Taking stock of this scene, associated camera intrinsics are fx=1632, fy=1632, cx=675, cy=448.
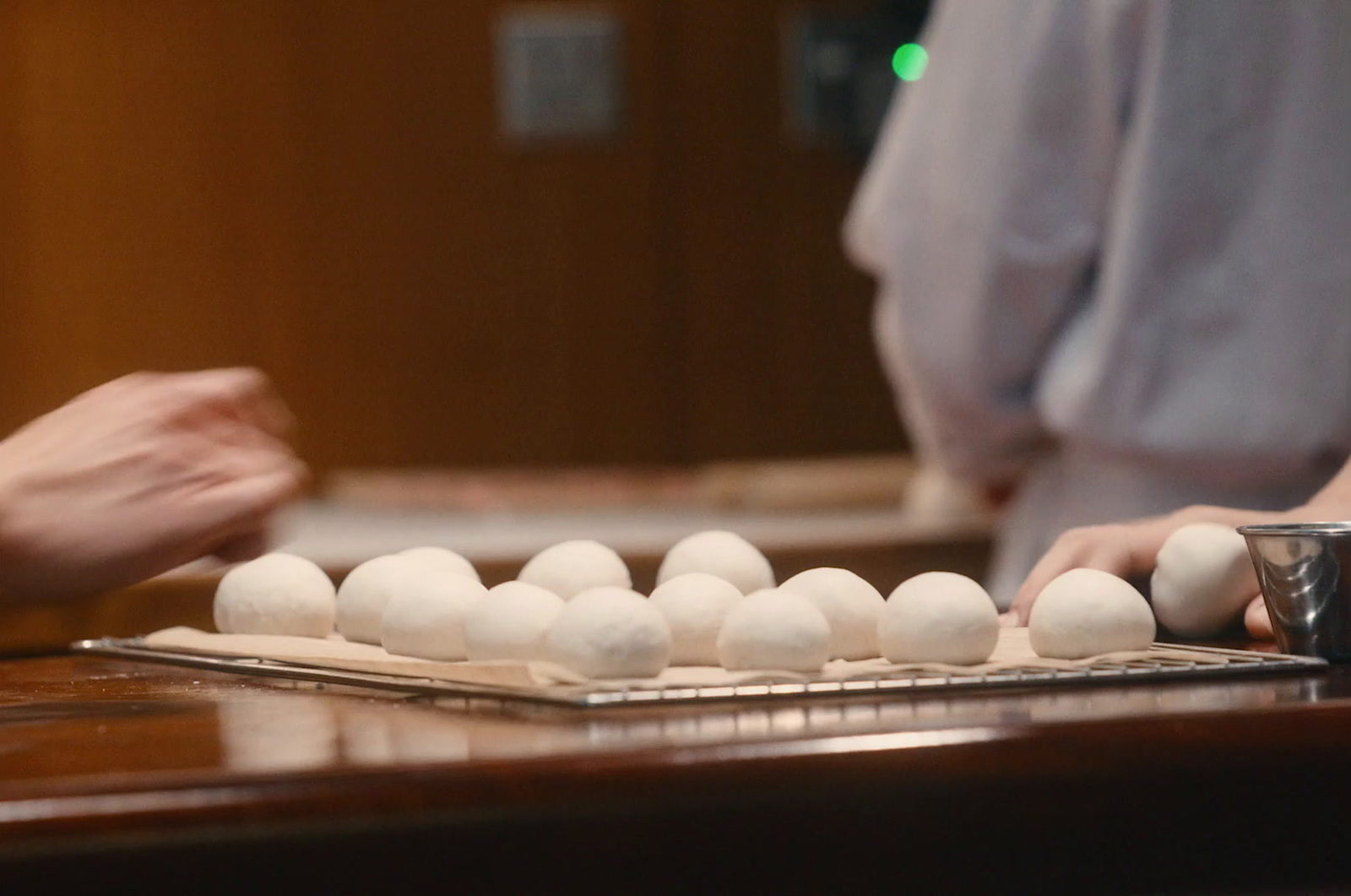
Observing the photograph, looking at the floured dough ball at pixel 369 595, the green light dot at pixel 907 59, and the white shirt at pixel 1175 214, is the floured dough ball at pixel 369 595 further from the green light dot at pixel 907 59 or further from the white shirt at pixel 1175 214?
the green light dot at pixel 907 59

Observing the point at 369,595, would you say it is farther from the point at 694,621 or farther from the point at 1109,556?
the point at 1109,556

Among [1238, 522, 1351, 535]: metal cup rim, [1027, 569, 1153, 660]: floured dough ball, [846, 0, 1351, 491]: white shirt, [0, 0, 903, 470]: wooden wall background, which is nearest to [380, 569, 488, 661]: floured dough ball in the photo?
[1027, 569, 1153, 660]: floured dough ball

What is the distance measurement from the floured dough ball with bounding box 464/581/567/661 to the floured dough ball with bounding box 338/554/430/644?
12cm

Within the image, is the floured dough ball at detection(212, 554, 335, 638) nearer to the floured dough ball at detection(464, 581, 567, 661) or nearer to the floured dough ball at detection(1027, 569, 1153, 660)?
the floured dough ball at detection(464, 581, 567, 661)

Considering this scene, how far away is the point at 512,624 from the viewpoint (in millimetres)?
710

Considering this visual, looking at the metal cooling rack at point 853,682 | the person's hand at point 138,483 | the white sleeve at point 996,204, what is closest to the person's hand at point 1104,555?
the metal cooling rack at point 853,682

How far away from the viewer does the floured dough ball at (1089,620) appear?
0.72m

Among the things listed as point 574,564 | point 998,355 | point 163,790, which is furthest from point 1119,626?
point 998,355

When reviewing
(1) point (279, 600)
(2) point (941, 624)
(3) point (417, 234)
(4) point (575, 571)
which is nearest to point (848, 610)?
(2) point (941, 624)

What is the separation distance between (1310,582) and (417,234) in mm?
2423

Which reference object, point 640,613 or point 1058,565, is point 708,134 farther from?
point 640,613

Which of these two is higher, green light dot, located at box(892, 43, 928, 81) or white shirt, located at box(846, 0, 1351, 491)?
green light dot, located at box(892, 43, 928, 81)

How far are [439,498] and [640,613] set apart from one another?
7.18 feet

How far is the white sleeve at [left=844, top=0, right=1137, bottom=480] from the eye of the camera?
4.82ft
